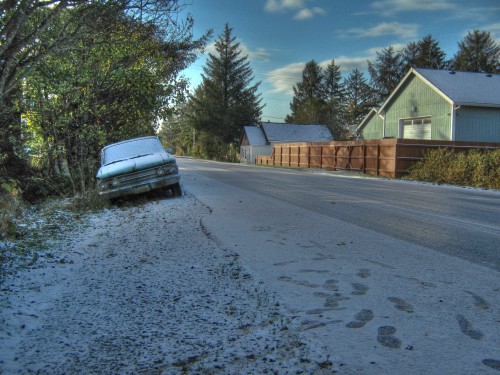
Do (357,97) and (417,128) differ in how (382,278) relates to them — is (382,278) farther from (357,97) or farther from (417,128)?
(357,97)

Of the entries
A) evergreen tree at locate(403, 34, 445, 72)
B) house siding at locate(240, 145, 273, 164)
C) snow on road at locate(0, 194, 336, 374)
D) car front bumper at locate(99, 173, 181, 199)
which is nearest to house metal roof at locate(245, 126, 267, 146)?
house siding at locate(240, 145, 273, 164)

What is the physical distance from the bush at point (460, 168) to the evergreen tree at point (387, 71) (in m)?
41.2

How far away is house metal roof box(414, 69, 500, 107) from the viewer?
82.2 feet

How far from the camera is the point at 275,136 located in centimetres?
5572

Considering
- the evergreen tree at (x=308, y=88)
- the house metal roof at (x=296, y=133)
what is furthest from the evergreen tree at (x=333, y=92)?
the house metal roof at (x=296, y=133)

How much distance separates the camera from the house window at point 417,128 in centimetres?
2736

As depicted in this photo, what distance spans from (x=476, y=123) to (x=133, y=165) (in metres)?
23.6

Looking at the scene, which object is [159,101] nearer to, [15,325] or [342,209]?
[342,209]

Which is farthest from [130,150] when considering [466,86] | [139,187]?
[466,86]

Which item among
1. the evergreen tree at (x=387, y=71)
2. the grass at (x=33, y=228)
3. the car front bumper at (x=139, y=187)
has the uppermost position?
the evergreen tree at (x=387, y=71)

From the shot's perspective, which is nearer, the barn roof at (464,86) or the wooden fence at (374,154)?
the wooden fence at (374,154)

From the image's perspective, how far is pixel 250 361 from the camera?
245cm

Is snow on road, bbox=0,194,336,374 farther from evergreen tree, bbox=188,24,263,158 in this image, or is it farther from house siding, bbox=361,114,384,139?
evergreen tree, bbox=188,24,263,158

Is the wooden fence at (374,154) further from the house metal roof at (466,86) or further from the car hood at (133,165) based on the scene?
the car hood at (133,165)
